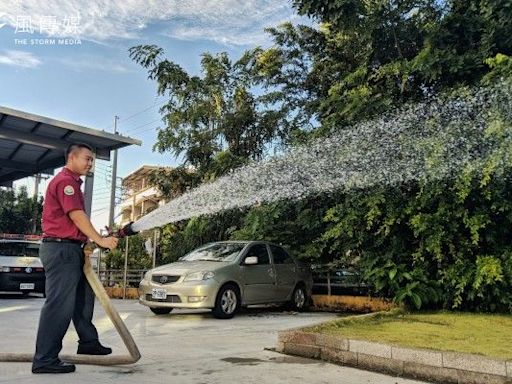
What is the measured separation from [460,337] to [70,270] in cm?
389

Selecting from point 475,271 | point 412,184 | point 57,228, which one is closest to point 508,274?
point 475,271

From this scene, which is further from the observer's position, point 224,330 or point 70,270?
point 224,330

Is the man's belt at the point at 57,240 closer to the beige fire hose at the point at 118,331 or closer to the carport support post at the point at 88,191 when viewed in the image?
the beige fire hose at the point at 118,331

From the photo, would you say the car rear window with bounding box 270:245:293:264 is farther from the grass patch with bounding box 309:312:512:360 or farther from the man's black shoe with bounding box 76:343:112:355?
the man's black shoe with bounding box 76:343:112:355

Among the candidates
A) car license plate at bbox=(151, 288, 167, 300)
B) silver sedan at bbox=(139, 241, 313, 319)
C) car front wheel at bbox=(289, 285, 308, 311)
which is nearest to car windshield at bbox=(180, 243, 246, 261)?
silver sedan at bbox=(139, 241, 313, 319)

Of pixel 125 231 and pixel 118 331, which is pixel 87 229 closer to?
pixel 125 231

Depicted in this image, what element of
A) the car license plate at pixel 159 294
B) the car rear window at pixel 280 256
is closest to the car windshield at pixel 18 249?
the car license plate at pixel 159 294

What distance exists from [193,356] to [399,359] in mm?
1908

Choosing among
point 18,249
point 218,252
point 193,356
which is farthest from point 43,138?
point 193,356

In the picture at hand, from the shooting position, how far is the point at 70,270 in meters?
4.14

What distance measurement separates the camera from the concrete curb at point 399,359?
158 inches

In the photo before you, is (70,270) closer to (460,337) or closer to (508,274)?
(460,337)

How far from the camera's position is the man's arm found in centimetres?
416

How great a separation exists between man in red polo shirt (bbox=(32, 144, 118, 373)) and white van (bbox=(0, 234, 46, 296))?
805cm
